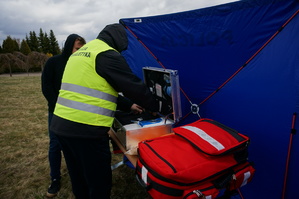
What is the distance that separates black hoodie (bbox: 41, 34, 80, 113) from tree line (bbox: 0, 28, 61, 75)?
23.2 metres

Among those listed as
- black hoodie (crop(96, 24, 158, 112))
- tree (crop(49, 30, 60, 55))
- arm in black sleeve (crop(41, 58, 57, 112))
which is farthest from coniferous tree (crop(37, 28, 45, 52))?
black hoodie (crop(96, 24, 158, 112))

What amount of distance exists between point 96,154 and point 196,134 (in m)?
0.83

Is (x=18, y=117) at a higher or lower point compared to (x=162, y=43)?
lower

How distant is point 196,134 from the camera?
4.50 ft

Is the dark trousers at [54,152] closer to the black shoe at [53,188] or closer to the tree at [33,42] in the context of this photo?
the black shoe at [53,188]

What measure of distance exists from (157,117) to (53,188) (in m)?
1.74

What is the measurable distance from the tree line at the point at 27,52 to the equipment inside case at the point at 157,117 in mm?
24177

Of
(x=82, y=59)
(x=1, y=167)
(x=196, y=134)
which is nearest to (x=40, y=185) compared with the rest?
(x=1, y=167)

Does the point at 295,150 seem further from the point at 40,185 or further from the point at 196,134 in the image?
the point at 40,185

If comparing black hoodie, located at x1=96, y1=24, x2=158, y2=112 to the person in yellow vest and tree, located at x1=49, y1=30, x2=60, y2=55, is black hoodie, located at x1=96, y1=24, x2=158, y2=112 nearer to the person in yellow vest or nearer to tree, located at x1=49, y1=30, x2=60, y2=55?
the person in yellow vest

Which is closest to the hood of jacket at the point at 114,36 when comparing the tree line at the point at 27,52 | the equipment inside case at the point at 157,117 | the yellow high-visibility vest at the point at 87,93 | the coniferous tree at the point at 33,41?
the yellow high-visibility vest at the point at 87,93

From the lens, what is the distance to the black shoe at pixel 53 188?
2.58 metres

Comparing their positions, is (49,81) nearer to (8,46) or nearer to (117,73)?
(117,73)

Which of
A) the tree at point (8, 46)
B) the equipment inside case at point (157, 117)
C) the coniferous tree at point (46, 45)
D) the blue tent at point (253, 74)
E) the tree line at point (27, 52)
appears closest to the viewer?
the blue tent at point (253, 74)
